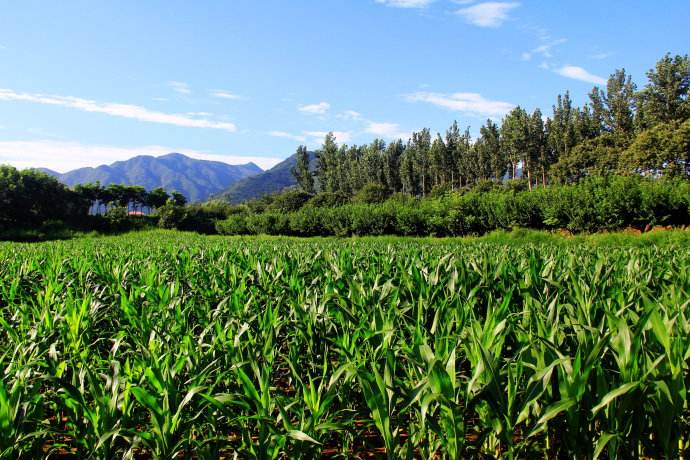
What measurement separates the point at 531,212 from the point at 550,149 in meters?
55.7

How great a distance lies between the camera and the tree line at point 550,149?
2127 inches

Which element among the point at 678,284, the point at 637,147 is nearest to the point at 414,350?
the point at 678,284

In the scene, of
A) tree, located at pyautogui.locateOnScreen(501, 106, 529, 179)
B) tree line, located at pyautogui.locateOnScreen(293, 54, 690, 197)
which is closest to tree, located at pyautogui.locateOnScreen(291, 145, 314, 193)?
tree line, located at pyautogui.locateOnScreen(293, 54, 690, 197)

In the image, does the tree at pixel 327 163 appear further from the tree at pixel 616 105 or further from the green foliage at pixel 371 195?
the tree at pixel 616 105

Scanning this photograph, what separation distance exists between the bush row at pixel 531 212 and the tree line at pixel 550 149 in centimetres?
3172

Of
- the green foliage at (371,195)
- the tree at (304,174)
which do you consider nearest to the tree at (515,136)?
the green foliage at (371,195)

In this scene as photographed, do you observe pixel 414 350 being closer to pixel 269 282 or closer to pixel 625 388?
pixel 625 388

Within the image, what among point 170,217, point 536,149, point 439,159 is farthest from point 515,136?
point 170,217

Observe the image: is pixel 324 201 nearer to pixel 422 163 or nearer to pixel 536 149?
pixel 422 163

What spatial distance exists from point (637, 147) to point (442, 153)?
38.5 meters

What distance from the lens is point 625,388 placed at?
5.75 ft

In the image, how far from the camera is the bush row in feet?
73.6

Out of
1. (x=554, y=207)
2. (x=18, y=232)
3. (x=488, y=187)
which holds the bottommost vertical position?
(x=18, y=232)

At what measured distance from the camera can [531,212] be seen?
93.3ft
